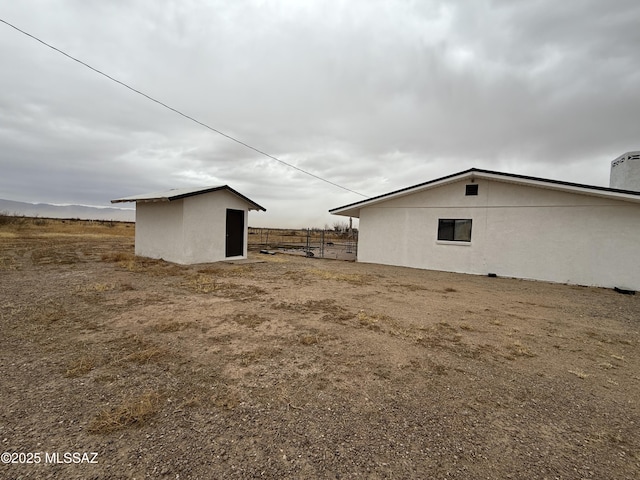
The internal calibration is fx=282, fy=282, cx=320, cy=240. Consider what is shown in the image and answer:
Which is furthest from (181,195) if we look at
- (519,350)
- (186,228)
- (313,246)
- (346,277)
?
(313,246)

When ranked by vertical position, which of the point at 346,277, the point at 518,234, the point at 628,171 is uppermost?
the point at 628,171

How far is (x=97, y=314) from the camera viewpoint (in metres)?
5.21

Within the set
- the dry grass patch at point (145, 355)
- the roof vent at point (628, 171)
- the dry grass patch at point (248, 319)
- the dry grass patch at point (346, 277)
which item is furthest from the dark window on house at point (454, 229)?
the dry grass patch at point (145, 355)

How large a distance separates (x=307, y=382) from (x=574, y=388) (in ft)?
9.87

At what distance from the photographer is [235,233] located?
14477 mm

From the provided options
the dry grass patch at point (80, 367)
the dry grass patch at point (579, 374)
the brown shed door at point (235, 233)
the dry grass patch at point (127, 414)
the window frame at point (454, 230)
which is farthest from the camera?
the brown shed door at point (235, 233)

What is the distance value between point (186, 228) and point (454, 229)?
11.6 m

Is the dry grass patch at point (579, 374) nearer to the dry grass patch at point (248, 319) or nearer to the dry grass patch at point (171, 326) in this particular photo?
the dry grass patch at point (248, 319)

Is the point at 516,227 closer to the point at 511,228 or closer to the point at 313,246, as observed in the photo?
the point at 511,228

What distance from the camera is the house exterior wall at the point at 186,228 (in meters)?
12.1

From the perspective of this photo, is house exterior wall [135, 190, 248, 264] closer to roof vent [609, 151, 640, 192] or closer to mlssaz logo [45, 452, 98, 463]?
mlssaz logo [45, 452, 98, 463]

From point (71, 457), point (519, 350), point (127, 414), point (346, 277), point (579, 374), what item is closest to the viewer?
point (71, 457)

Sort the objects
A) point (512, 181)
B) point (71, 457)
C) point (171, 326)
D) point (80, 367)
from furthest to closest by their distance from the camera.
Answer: point (512, 181)
point (171, 326)
point (80, 367)
point (71, 457)

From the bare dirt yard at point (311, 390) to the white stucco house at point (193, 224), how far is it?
19.3 ft
